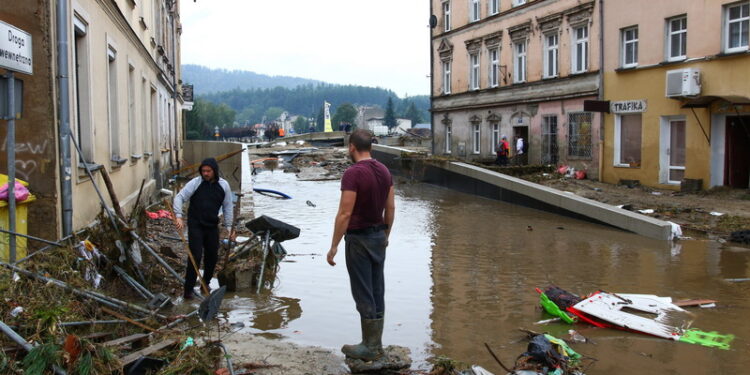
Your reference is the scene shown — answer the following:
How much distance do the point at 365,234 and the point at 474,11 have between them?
29947 mm

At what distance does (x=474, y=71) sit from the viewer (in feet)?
111

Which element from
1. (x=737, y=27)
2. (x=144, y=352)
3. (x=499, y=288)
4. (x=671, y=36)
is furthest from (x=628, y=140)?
(x=144, y=352)

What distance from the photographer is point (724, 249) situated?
1183 cm

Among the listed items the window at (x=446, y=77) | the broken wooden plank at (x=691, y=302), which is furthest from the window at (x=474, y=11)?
the broken wooden plank at (x=691, y=302)

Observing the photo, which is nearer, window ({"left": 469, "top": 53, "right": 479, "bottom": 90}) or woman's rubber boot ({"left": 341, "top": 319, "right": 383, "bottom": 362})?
woman's rubber boot ({"left": 341, "top": 319, "right": 383, "bottom": 362})

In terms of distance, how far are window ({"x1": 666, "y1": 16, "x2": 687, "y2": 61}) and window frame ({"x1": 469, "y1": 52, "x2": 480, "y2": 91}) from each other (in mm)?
12880

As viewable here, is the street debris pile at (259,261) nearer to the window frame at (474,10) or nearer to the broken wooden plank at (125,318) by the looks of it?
the broken wooden plank at (125,318)

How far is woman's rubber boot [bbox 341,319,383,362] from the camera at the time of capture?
Result: 545 cm

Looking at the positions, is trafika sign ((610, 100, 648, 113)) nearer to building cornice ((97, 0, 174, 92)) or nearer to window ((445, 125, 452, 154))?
window ((445, 125, 452, 154))

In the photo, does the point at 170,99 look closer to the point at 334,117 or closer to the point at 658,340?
the point at 658,340

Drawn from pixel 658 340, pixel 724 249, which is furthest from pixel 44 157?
pixel 724 249

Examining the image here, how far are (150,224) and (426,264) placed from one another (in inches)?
201

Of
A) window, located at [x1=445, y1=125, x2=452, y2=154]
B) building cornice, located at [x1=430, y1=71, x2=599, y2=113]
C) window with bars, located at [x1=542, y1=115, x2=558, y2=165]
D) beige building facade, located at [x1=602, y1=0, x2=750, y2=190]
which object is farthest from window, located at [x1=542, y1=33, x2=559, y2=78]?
window, located at [x1=445, y1=125, x2=452, y2=154]

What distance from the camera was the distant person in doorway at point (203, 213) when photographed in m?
7.57
